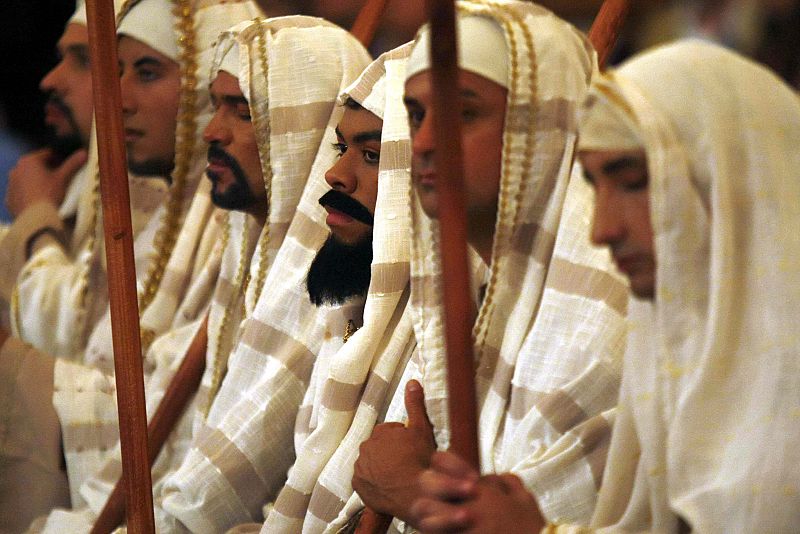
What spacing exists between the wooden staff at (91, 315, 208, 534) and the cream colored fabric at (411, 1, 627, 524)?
969mm

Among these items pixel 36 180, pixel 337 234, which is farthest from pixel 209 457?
→ pixel 36 180

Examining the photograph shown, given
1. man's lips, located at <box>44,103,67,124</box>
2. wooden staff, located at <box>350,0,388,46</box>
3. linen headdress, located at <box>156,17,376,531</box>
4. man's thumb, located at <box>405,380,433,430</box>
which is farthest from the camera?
man's lips, located at <box>44,103,67,124</box>

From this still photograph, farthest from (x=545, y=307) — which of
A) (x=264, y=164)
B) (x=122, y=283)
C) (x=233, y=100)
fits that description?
(x=233, y=100)

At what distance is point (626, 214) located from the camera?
1.67m

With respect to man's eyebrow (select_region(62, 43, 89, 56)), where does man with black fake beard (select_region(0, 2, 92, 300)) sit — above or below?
below

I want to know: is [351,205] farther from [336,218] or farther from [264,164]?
[264,164]

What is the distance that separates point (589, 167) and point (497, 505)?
0.42m

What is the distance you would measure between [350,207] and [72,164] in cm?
177

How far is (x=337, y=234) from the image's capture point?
264 cm

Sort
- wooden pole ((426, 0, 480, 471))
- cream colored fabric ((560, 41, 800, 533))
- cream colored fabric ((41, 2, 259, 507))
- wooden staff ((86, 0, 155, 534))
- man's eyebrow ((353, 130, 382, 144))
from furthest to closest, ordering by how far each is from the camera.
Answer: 1. cream colored fabric ((41, 2, 259, 507))
2. man's eyebrow ((353, 130, 382, 144))
3. wooden staff ((86, 0, 155, 534))
4. wooden pole ((426, 0, 480, 471))
5. cream colored fabric ((560, 41, 800, 533))

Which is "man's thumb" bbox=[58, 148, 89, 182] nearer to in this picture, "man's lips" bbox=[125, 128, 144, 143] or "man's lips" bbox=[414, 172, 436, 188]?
"man's lips" bbox=[125, 128, 144, 143]

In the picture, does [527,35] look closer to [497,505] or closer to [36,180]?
[497,505]

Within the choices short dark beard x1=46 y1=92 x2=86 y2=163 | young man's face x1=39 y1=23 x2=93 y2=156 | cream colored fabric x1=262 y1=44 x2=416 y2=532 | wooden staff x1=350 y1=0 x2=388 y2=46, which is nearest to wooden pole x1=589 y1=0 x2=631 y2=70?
cream colored fabric x1=262 y1=44 x2=416 y2=532

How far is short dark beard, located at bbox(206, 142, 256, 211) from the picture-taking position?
9.68ft
